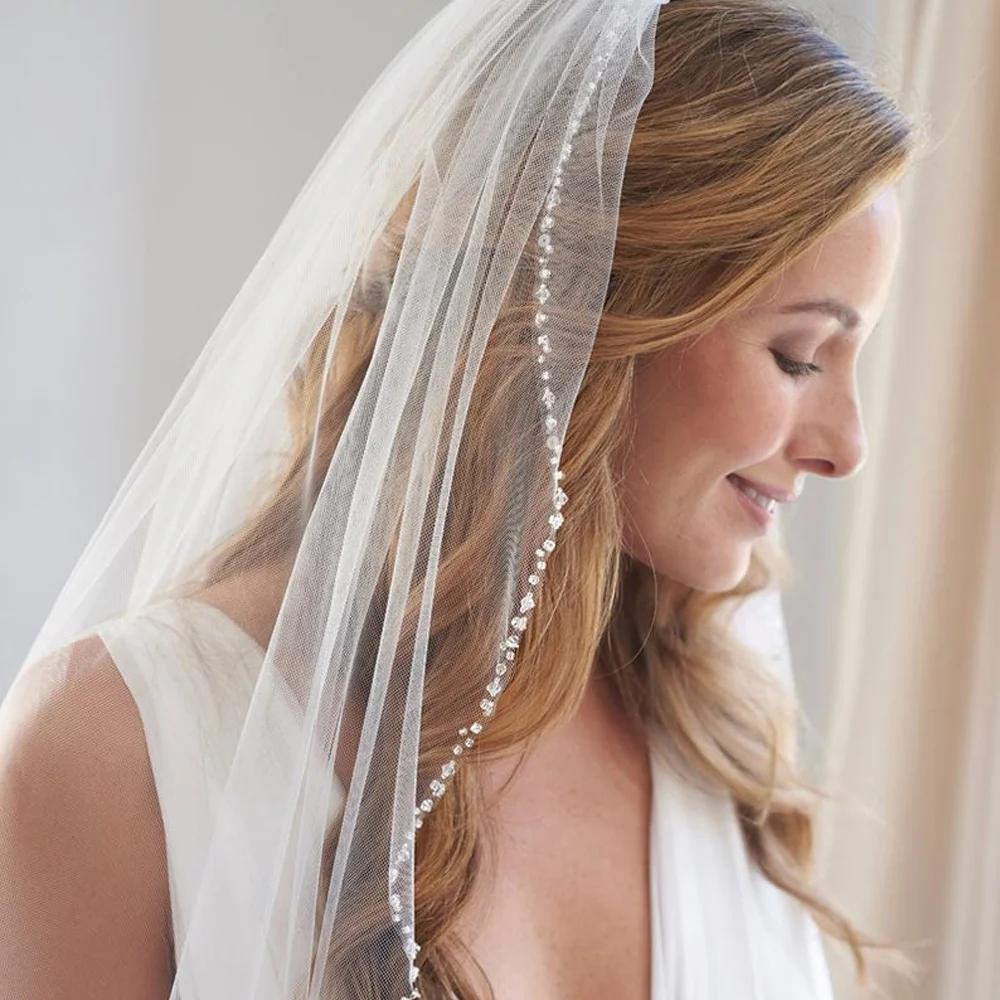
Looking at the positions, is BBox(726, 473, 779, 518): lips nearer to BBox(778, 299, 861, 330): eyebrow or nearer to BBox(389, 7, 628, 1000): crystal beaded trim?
BBox(778, 299, 861, 330): eyebrow

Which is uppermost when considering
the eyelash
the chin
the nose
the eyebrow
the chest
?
the eyebrow

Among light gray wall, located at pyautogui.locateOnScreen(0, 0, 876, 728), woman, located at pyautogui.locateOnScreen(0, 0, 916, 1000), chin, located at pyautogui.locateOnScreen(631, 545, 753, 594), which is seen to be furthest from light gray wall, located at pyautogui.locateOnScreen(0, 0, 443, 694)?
chin, located at pyautogui.locateOnScreen(631, 545, 753, 594)

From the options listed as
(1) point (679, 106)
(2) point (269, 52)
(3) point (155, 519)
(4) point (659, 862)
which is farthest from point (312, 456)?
(2) point (269, 52)

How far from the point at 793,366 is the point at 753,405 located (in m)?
0.05

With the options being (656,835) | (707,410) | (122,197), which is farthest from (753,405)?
(122,197)

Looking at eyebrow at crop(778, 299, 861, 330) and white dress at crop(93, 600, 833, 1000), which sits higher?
eyebrow at crop(778, 299, 861, 330)

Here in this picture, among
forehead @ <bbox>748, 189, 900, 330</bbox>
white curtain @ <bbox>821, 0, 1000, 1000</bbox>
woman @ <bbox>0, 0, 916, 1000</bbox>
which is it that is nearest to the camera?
woman @ <bbox>0, 0, 916, 1000</bbox>

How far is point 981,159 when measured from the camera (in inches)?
57.9

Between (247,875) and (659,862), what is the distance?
1.47 ft

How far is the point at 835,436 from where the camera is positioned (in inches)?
42.3

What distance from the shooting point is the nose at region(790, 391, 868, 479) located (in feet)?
3.51

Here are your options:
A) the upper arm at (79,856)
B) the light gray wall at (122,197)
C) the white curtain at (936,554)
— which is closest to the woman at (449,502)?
the upper arm at (79,856)

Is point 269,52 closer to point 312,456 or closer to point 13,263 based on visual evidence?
point 13,263

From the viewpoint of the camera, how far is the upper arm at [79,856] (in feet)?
2.79
